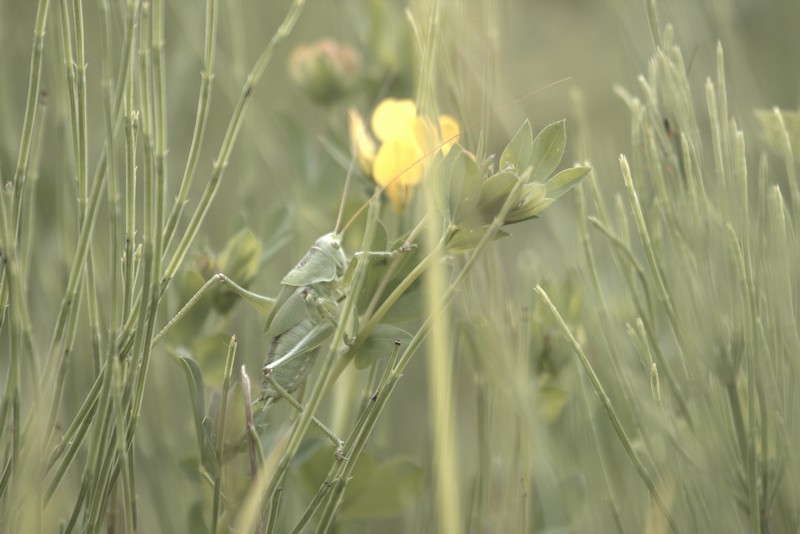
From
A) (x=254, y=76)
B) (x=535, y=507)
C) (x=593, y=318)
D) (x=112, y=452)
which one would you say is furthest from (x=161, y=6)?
(x=535, y=507)

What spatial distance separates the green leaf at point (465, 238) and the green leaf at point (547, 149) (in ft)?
0.11

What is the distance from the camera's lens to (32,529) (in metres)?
0.30

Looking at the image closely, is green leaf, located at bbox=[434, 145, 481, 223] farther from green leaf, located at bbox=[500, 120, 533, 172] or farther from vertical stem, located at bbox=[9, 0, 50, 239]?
vertical stem, located at bbox=[9, 0, 50, 239]

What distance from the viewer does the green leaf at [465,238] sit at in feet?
1.10

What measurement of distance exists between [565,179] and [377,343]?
12cm

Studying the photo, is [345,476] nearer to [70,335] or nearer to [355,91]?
[70,335]

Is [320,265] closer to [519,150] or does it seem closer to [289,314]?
[289,314]

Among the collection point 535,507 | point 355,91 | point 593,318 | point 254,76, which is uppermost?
point 355,91

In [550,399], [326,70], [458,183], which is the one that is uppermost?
[326,70]

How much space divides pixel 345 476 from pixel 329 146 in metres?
0.29

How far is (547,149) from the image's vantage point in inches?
13.3

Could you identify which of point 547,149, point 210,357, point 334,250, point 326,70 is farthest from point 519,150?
point 326,70

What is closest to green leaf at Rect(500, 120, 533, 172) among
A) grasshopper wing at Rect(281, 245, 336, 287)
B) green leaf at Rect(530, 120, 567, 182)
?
green leaf at Rect(530, 120, 567, 182)

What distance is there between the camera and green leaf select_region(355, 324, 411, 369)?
1.19ft
